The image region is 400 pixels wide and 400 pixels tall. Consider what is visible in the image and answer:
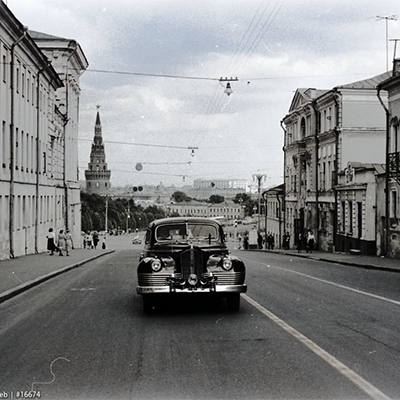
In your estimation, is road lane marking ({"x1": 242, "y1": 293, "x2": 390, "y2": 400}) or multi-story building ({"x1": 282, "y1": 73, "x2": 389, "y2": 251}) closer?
road lane marking ({"x1": 242, "y1": 293, "x2": 390, "y2": 400})

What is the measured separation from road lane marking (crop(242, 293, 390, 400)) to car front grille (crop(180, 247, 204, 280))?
4.73ft

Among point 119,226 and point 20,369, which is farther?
point 119,226

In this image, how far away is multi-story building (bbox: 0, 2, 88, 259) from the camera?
102 ft

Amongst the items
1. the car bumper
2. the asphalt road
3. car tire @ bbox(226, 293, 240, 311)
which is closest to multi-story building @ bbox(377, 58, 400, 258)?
the asphalt road

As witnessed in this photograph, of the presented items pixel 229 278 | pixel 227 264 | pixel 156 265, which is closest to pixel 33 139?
pixel 156 265

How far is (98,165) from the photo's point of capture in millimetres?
144500

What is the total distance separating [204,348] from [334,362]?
1807 mm

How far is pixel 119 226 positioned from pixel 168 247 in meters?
126

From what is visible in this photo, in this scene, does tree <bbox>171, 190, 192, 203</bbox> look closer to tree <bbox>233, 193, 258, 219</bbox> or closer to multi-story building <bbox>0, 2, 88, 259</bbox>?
tree <bbox>233, 193, 258, 219</bbox>

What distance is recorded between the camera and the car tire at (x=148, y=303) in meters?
12.4

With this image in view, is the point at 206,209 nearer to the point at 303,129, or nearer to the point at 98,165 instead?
the point at 98,165

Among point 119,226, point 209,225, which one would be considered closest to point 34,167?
point 209,225

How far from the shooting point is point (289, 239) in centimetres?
6197

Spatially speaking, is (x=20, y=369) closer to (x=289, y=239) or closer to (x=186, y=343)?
(x=186, y=343)
